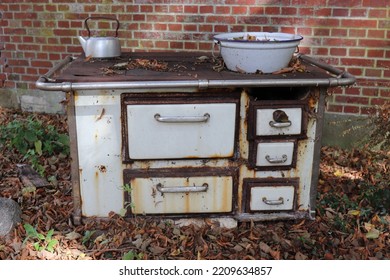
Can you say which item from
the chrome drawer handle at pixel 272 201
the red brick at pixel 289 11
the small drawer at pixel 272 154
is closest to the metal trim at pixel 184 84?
the small drawer at pixel 272 154

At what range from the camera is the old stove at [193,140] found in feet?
8.43

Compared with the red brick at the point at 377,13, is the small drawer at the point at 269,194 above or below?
below

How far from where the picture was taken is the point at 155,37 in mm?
4211

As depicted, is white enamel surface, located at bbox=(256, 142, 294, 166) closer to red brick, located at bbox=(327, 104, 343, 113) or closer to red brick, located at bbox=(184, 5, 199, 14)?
red brick, located at bbox=(327, 104, 343, 113)

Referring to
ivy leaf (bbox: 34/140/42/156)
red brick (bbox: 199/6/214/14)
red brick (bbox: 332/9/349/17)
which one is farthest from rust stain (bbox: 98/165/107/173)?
red brick (bbox: 332/9/349/17)

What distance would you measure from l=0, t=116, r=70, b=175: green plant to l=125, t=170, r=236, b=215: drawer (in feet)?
4.05

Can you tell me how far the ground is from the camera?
2.63m

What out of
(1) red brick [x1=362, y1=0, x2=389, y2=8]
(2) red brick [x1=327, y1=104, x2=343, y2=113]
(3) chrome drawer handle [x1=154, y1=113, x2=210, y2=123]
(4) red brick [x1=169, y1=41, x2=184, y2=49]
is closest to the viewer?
(3) chrome drawer handle [x1=154, y1=113, x2=210, y2=123]

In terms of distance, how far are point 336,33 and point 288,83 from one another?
62.6 inches

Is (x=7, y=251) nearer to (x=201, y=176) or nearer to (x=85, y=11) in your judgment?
(x=201, y=176)

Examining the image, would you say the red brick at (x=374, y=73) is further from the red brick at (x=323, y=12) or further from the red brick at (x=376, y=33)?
the red brick at (x=323, y=12)

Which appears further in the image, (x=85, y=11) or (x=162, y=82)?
(x=85, y=11)

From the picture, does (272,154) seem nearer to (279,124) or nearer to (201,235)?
(279,124)

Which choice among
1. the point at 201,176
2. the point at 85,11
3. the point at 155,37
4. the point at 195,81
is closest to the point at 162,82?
the point at 195,81
